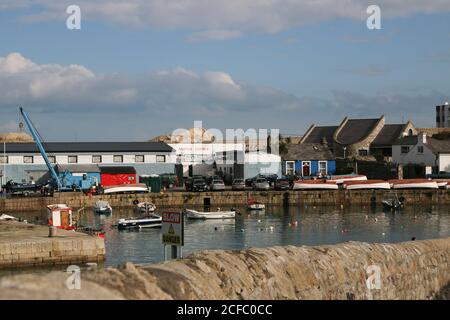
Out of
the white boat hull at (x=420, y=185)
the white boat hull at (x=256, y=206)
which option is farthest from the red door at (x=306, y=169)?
the white boat hull at (x=256, y=206)

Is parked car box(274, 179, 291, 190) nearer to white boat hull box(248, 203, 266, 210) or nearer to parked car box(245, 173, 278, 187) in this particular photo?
parked car box(245, 173, 278, 187)

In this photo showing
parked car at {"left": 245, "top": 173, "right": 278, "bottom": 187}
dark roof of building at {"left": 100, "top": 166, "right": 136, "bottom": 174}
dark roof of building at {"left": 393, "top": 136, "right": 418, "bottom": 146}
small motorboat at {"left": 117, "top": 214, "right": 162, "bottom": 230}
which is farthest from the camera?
dark roof of building at {"left": 393, "top": 136, "right": 418, "bottom": 146}

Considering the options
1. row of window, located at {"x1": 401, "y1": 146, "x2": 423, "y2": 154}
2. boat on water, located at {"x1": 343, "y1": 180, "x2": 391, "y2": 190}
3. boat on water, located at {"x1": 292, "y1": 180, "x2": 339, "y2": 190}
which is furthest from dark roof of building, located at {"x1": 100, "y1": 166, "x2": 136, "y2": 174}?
row of window, located at {"x1": 401, "y1": 146, "x2": 423, "y2": 154}

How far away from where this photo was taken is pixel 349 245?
17.8m

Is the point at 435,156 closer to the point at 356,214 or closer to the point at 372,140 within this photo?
the point at 372,140

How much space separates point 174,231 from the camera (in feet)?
67.8

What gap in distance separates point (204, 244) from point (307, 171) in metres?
50.0

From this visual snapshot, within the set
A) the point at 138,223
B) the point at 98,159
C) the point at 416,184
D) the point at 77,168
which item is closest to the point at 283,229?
the point at 138,223

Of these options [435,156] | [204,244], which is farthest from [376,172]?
[204,244]

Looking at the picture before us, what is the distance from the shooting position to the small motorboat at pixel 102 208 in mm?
75125

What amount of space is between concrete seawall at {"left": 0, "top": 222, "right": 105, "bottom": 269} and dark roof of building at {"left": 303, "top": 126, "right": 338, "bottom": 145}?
8051 centimetres

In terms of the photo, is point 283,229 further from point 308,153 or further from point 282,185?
point 308,153

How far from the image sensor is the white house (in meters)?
96.1

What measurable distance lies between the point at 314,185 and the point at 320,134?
35279 mm
